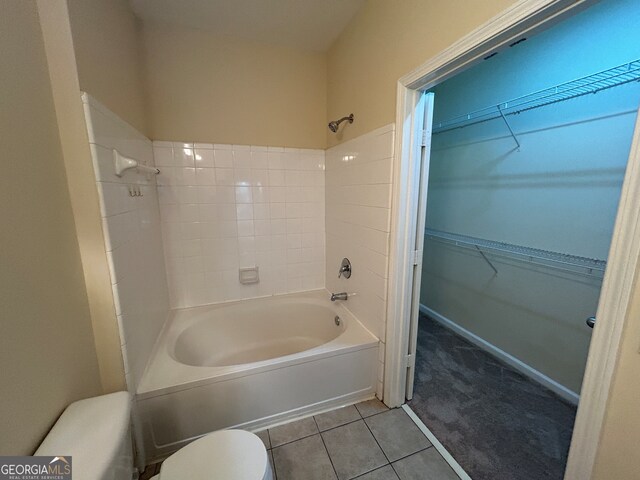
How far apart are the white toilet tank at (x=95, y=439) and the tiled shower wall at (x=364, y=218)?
1.31 m

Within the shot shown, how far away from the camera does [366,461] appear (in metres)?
1.29

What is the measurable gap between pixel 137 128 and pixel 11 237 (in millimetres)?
1087

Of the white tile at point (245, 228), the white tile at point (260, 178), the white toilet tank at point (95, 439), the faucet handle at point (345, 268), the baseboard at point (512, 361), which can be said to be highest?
the white tile at point (260, 178)

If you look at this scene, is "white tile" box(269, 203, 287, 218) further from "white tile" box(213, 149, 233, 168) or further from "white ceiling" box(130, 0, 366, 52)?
"white ceiling" box(130, 0, 366, 52)

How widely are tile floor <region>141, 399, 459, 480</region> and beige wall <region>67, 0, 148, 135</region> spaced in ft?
6.08

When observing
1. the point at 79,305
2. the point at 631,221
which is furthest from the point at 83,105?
the point at 631,221

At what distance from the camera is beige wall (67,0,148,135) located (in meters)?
0.96

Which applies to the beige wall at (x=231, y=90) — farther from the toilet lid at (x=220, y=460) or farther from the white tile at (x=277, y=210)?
→ the toilet lid at (x=220, y=460)

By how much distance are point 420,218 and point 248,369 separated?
129 centimetres

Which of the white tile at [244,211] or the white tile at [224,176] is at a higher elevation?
the white tile at [224,176]

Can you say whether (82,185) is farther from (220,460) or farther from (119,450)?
(220,460)

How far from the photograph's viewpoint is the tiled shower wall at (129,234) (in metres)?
1.04
